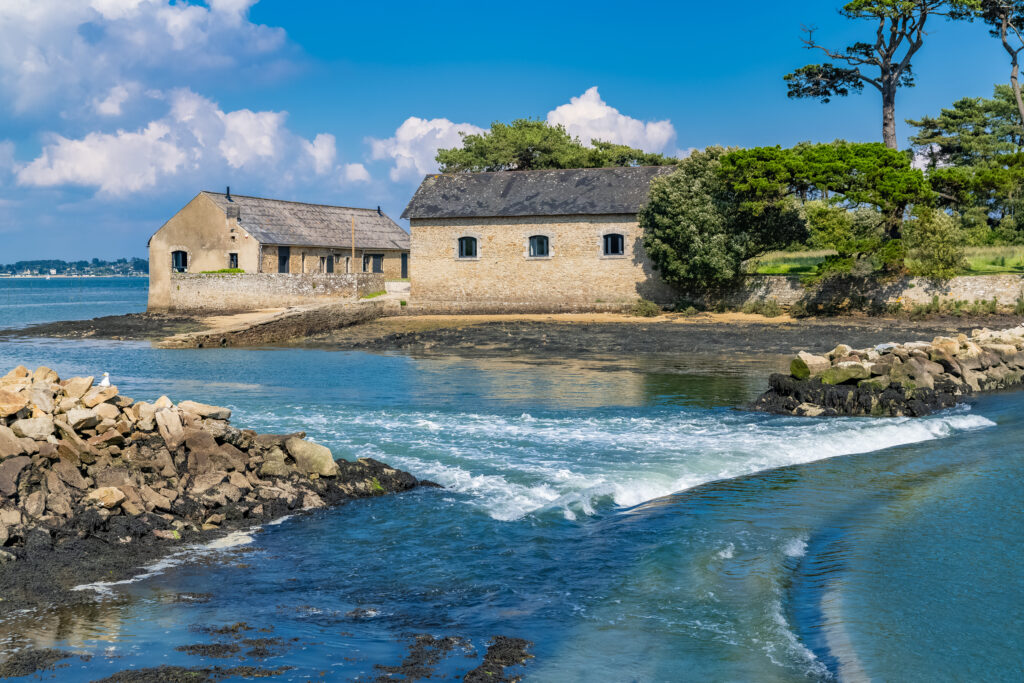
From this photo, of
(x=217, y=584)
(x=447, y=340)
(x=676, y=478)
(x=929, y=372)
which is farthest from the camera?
(x=447, y=340)

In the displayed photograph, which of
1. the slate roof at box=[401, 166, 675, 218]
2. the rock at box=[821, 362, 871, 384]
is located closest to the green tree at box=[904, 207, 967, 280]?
the slate roof at box=[401, 166, 675, 218]

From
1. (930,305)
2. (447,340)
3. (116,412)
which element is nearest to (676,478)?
(116,412)

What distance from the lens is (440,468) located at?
41.4 ft

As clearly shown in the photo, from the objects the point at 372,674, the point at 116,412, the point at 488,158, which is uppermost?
the point at 488,158

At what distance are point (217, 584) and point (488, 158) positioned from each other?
169 ft

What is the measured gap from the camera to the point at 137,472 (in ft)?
33.3

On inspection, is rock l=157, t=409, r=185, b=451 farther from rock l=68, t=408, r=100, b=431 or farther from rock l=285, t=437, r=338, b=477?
rock l=285, t=437, r=338, b=477

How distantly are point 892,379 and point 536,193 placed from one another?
25.9 metres

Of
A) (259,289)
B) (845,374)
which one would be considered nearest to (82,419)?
(845,374)

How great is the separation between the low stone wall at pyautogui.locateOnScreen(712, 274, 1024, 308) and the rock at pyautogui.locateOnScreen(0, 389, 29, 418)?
103ft

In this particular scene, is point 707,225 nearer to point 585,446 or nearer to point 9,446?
point 585,446

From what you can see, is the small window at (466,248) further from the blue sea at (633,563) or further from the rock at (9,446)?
the rock at (9,446)

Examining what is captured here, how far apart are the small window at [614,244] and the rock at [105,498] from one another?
105 feet

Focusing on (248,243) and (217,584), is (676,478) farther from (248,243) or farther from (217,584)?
(248,243)
